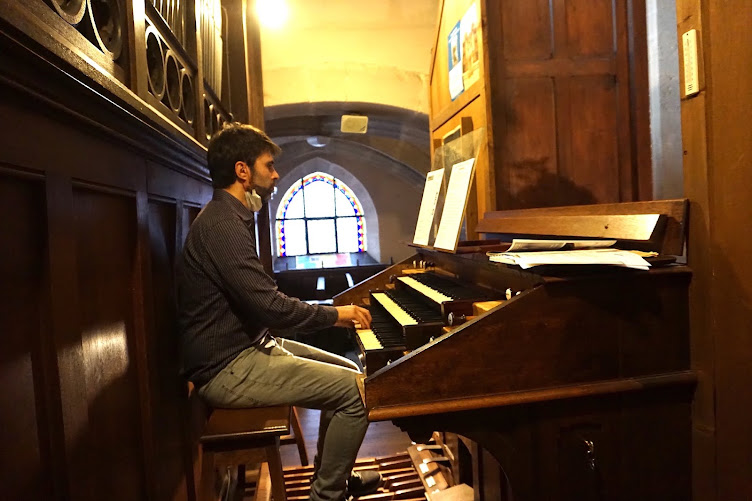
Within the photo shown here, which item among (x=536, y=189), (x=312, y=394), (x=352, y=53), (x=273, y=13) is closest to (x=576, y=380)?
(x=312, y=394)

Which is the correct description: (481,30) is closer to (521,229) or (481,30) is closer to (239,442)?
(521,229)

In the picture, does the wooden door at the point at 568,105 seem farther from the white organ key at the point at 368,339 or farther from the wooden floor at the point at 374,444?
the wooden floor at the point at 374,444

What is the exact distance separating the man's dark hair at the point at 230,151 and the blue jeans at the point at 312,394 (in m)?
0.72

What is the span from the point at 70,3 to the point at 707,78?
184cm

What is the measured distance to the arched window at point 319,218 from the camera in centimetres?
1029

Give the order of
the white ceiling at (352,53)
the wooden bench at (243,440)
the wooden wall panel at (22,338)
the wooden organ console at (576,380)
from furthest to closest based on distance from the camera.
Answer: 1. the white ceiling at (352,53)
2. the wooden bench at (243,440)
3. the wooden organ console at (576,380)
4. the wooden wall panel at (22,338)

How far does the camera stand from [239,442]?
6.73 ft

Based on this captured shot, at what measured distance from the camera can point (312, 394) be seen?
1.99m

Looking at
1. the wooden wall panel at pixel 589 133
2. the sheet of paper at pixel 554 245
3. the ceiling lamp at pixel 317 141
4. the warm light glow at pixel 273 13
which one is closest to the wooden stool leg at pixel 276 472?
the sheet of paper at pixel 554 245

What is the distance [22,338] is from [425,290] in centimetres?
167

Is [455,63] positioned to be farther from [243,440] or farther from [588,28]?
[243,440]

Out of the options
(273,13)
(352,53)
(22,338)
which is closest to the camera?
(22,338)

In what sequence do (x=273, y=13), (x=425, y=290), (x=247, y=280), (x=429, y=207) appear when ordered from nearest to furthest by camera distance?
1. (x=247, y=280)
2. (x=425, y=290)
3. (x=429, y=207)
4. (x=273, y=13)

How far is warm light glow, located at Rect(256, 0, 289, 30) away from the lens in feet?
16.0
